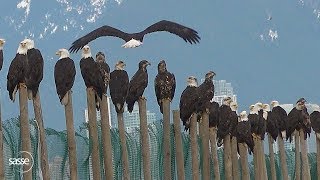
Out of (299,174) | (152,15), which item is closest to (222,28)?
(152,15)

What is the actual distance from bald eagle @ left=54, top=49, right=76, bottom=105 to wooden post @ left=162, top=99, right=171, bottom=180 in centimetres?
161

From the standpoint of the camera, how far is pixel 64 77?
780 centimetres

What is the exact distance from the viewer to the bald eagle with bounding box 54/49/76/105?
7777 millimetres

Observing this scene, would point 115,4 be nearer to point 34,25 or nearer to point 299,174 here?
point 34,25

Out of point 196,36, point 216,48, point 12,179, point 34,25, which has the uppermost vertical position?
point 34,25

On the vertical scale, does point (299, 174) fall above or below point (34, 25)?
below

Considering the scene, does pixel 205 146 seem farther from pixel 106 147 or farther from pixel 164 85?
pixel 106 147

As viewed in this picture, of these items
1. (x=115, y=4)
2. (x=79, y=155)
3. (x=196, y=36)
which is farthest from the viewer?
(x=115, y=4)

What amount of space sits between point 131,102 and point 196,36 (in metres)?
2.02

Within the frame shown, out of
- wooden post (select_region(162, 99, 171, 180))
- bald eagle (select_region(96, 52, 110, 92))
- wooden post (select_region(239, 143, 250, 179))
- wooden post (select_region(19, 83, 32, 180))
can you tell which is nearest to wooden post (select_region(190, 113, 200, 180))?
wooden post (select_region(162, 99, 171, 180))

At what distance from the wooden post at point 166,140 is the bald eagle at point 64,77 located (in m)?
1.61

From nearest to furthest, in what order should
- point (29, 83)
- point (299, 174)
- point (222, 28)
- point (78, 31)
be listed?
point (29, 83) → point (299, 174) → point (222, 28) → point (78, 31)

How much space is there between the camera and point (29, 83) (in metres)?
7.41

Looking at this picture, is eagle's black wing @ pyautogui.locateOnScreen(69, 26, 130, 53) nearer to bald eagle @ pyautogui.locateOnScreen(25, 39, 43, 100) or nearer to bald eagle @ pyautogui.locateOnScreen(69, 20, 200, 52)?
bald eagle @ pyautogui.locateOnScreen(69, 20, 200, 52)
